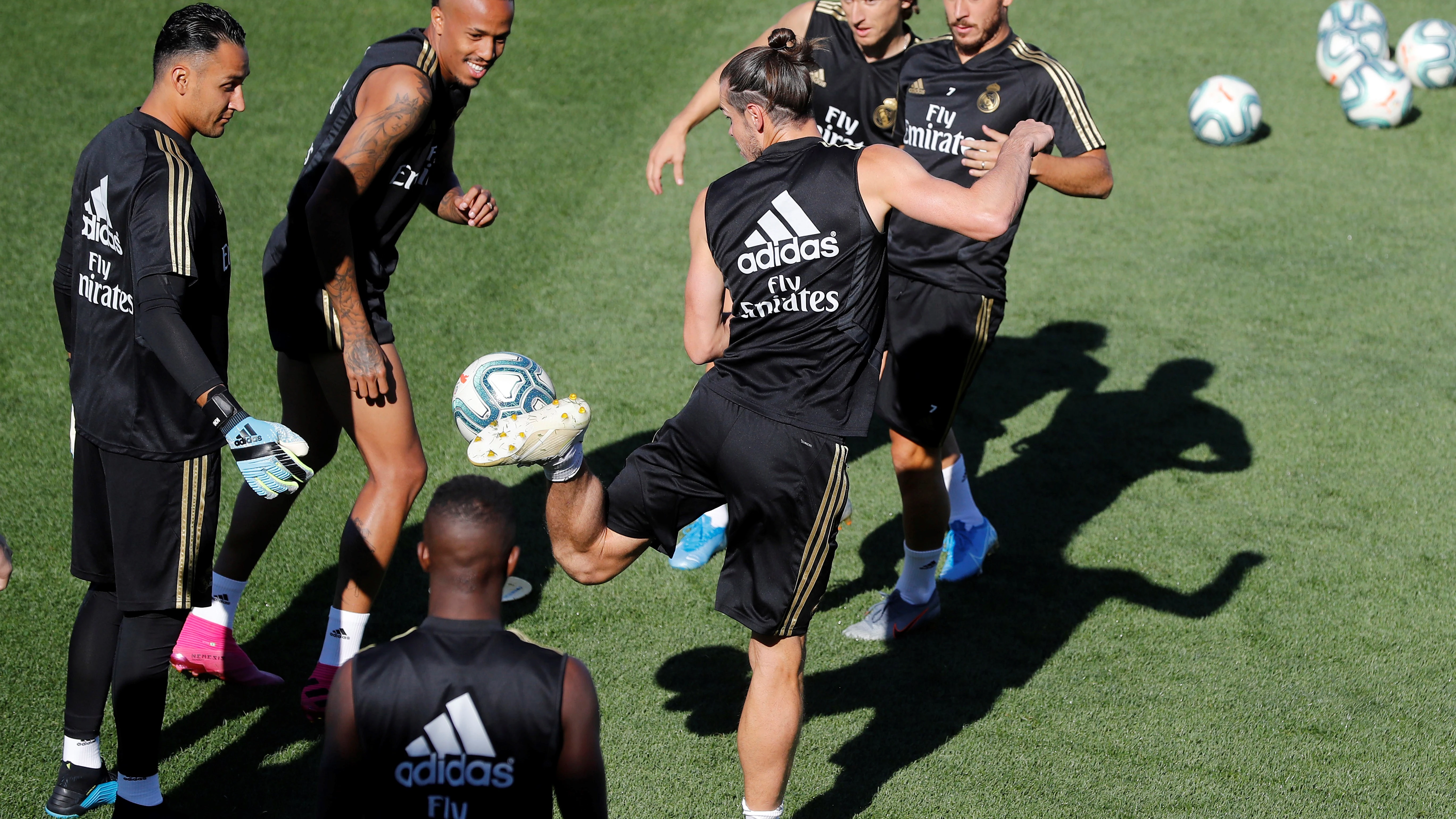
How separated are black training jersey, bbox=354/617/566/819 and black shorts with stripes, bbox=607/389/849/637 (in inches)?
51.9

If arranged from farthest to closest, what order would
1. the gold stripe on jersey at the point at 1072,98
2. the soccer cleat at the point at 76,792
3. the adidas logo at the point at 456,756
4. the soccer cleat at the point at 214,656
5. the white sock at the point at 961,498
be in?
the white sock at the point at 961,498 → the gold stripe on jersey at the point at 1072,98 → the soccer cleat at the point at 214,656 → the soccer cleat at the point at 76,792 → the adidas logo at the point at 456,756

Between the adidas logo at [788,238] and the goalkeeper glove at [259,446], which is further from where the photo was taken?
the adidas logo at [788,238]

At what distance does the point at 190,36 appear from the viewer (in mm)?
3672

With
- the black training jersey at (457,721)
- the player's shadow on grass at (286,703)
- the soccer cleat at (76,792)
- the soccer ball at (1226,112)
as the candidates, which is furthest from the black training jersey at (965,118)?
the soccer ball at (1226,112)

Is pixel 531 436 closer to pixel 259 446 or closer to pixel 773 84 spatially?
pixel 259 446

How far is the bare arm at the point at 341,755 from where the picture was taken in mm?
2502

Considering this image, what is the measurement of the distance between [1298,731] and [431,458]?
13.8ft

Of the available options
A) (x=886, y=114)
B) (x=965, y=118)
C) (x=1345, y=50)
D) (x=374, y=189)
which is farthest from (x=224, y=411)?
(x=1345, y=50)

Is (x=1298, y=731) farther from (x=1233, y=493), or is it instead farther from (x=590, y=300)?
(x=590, y=300)

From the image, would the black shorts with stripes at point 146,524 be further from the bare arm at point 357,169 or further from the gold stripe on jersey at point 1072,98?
the gold stripe on jersey at point 1072,98

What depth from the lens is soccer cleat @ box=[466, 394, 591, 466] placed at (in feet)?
11.0

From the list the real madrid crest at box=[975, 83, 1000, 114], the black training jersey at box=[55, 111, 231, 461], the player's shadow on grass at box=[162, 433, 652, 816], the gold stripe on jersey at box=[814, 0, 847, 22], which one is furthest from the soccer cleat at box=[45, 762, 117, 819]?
the gold stripe on jersey at box=[814, 0, 847, 22]

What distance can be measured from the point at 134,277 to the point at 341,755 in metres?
1.69

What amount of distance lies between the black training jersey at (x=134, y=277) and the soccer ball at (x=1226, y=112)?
31.1ft
